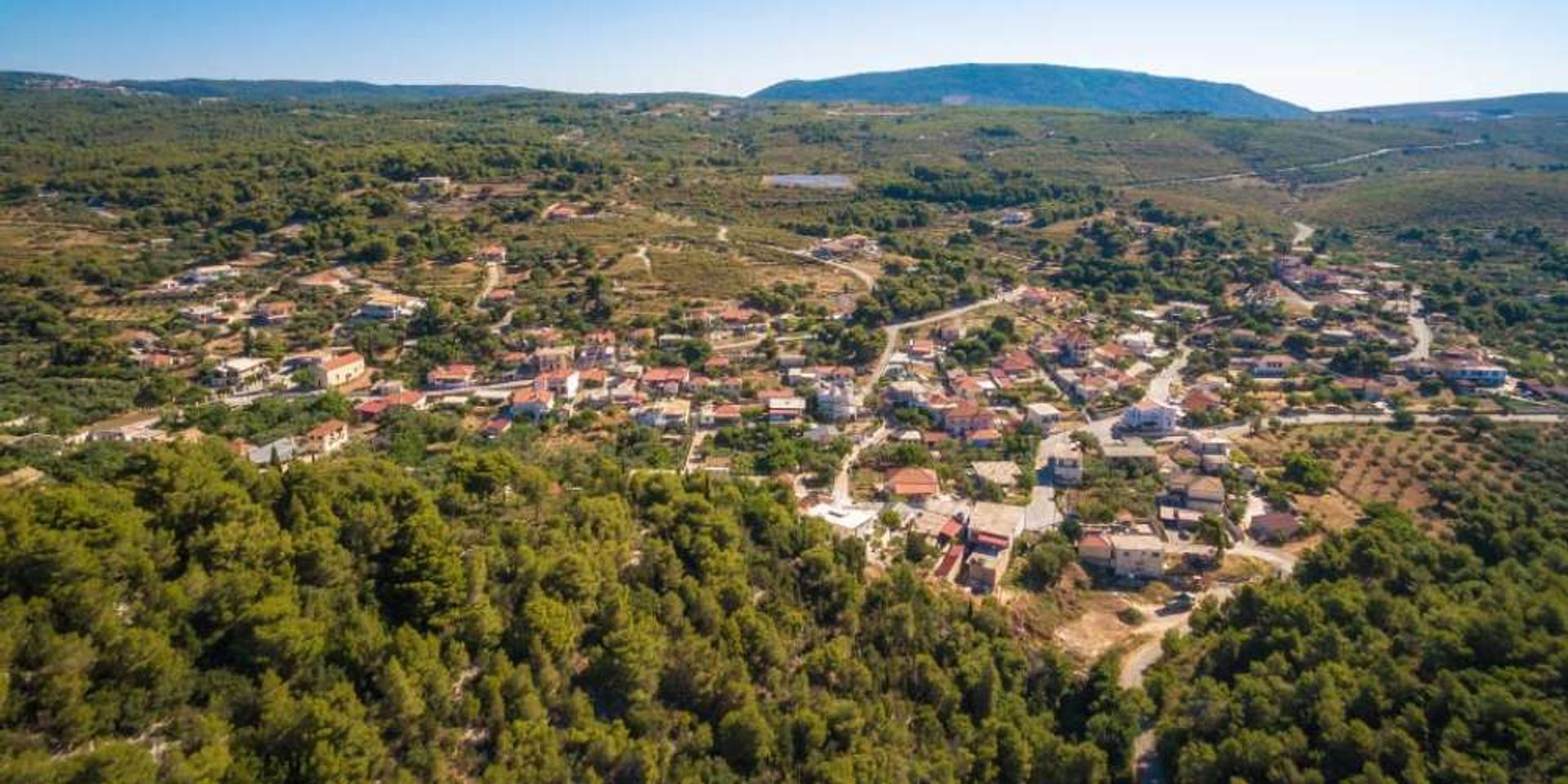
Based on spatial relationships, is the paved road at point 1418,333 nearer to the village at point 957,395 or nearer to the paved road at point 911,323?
the village at point 957,395

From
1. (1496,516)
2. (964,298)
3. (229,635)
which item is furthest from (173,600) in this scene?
(964,298)

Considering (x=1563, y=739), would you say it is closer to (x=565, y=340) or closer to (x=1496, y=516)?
(x=1496, y=516)

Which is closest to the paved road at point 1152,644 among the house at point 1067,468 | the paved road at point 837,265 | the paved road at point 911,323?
the house at point 1067,468

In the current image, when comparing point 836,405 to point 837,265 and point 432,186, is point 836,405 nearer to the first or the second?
point 837,265

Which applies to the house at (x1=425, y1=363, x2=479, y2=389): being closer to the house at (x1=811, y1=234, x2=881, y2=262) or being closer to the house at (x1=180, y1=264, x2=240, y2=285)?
the house at (x1=180, y1=264, x2=240, y2=285)

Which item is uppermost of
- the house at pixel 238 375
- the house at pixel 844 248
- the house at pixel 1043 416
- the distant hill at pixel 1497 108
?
A: the distant hill at pixel 1497 108

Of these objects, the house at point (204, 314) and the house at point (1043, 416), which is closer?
the house at point (1043, 416)

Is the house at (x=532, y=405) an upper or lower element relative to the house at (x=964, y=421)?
upper

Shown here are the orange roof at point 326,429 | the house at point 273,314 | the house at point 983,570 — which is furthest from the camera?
the house at point 273,314
